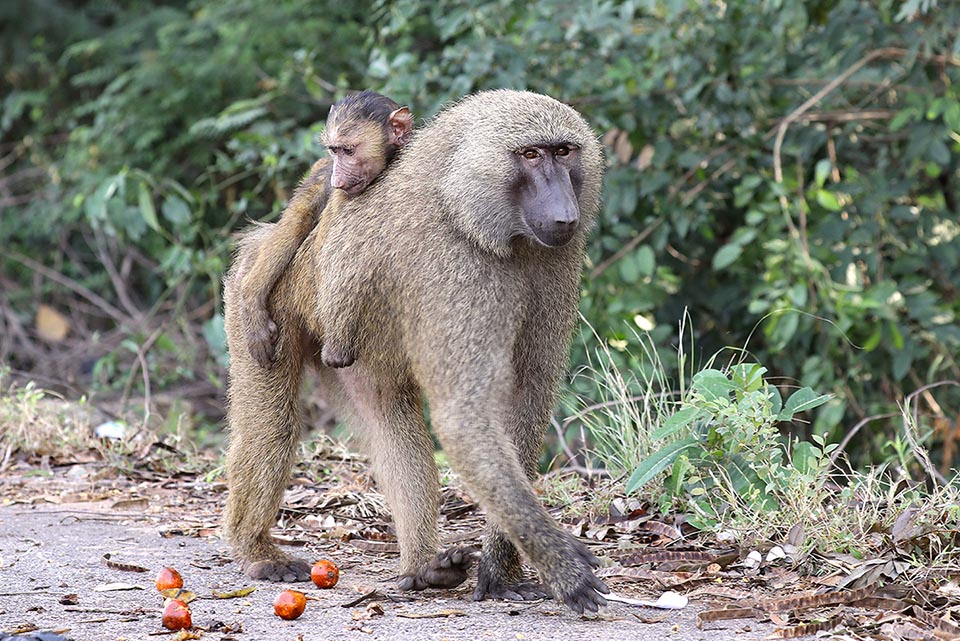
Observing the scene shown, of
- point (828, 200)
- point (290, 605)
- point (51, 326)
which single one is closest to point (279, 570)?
point (290, 605)

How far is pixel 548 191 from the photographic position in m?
3.15

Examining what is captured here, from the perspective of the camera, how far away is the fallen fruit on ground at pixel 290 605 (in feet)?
9.97

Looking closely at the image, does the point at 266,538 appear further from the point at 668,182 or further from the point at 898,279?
the point at 898,279

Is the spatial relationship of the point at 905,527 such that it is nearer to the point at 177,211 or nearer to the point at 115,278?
the point at 177,211

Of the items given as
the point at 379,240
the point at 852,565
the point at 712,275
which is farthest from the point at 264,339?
the point at 712,275

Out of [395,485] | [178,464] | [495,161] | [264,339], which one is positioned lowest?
[178,464]

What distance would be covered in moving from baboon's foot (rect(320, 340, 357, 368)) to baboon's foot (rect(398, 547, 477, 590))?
62 cm

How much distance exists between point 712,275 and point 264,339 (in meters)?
3.59

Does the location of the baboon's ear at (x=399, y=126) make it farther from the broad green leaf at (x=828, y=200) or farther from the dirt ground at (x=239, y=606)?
the broad green leaf at (x=828, y=200)

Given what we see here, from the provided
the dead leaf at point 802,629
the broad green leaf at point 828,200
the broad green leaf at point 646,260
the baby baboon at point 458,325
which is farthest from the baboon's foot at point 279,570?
the broad green leaf at point 828,200

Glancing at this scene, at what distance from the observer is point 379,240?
3404 millimetres

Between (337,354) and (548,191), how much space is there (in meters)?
0.82

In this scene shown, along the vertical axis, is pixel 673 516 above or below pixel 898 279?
below

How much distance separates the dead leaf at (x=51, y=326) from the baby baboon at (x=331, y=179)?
5363 mm
